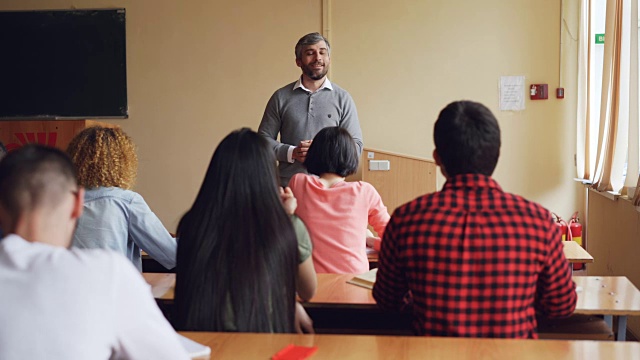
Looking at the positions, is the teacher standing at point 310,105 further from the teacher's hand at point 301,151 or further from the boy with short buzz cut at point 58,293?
the boy with short buzz cut at point 58,293

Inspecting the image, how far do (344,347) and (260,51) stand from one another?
4.97m

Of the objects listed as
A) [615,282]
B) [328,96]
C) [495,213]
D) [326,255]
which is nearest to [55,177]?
[495,213]

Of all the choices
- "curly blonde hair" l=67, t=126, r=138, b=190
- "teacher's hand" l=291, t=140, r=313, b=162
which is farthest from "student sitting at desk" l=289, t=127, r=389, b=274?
"teacher's hand" l=291, t=140, r=313, b=162

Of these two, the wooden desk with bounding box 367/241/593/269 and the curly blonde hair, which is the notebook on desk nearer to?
the curly blonde hair

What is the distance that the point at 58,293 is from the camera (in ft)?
3.72

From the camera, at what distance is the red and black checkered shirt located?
5.92 ft

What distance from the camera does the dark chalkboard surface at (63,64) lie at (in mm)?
6484

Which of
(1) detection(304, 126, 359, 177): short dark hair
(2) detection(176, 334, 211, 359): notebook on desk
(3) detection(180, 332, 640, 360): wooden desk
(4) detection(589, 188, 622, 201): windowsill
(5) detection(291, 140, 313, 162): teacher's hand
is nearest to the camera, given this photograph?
(2) detection(176, 334, 211, 359): notebook on desk

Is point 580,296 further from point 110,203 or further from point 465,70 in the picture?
point 465,70

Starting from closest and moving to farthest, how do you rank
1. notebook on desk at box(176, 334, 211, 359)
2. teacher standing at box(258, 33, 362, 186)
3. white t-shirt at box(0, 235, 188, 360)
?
white t-shirt at box(0, 235, 188, 360), notebook on desk at box(176, 334, 211, 359), teacher standing at box(258, 33, 362, 186)

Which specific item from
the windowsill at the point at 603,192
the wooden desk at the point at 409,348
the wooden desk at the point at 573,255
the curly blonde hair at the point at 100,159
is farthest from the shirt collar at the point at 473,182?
the windowsill at the point at 603,192

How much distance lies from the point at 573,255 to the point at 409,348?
156 centimetres

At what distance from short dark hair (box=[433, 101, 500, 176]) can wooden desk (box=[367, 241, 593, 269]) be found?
3.99 feet

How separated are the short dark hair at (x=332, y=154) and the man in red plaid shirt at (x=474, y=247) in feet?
3.23
